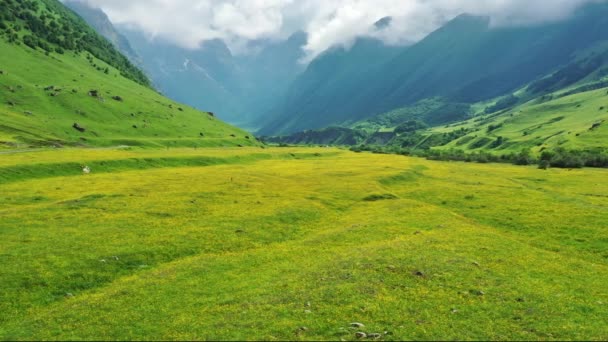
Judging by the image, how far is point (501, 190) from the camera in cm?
8425

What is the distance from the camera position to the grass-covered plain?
26094 mm

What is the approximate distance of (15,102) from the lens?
17912 centimetres

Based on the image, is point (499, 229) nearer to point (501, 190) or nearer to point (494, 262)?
point (494, 262)

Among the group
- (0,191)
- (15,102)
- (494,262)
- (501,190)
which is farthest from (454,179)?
(15,102)

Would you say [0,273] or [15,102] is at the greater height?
[15,102]

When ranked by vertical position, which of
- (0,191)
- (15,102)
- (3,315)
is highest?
(15,102)

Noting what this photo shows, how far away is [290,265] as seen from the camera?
37094 millimetres

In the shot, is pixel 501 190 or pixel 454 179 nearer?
pixel 501 190

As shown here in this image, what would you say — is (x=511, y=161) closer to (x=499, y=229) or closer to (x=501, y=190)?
(x=501, y=190)

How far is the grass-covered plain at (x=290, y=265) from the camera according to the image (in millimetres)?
26094

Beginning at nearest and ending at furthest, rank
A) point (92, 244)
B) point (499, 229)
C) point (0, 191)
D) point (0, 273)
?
point (0, 273) < point (92, 244) < point (499, 229) < point (0, 191)

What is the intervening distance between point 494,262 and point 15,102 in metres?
200

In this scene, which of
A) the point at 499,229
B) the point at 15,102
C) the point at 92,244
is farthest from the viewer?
the point at 15,102

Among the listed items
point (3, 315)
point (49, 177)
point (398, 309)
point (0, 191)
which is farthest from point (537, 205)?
point (49, 177)
